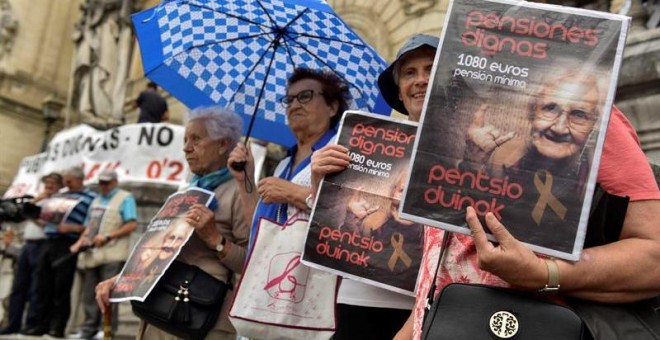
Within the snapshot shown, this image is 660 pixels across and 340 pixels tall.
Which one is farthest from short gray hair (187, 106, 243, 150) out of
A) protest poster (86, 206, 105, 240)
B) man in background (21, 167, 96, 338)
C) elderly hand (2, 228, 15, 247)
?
elderly hand (2, 228, 15, 247)

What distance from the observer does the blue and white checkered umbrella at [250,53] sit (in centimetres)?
339

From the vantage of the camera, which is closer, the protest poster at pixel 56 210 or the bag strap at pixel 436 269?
the bag strap at pixel 436 269

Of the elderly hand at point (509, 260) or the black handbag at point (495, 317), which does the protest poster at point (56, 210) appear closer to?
the black handbag at point (495, 317)

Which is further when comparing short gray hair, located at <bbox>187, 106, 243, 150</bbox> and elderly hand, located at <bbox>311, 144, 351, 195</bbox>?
short gray hair, located at <bbox>187, 106, 243, 150</bbox>

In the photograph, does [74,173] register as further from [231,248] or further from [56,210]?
[231,248]

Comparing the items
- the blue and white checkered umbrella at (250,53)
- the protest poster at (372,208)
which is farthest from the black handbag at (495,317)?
the blue and white checkered umbrella at (250,53)

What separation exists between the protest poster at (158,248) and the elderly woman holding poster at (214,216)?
0.23 feet

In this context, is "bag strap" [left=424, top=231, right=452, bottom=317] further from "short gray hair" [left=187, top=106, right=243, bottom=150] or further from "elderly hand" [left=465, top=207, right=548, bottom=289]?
"short gray hair" [left=187, top=106, right=243, bottom=150]

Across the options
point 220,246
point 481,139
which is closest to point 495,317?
point 481,139

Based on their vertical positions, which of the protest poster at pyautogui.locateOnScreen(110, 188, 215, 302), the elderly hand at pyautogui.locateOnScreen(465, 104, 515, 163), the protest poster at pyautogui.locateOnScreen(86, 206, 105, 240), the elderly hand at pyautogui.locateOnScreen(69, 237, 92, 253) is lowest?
the elderly hand at pyautogui.locateOnScreen(69, 237, 92, 253)

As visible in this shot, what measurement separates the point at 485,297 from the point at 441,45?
0.56 meters

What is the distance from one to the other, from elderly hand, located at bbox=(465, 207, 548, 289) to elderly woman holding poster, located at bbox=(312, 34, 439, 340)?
791mm

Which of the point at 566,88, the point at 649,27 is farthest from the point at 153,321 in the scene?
the point at 649,27

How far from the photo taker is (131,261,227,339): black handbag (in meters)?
2.90
